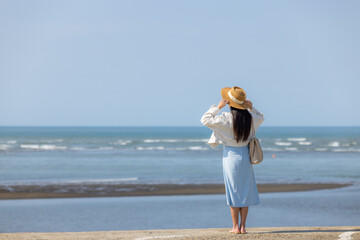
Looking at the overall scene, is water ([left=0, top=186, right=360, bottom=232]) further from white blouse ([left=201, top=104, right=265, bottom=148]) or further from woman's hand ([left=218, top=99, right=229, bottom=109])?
woman's hand ([left=218, top=99, right=229, bottom=109])

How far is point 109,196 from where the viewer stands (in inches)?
498

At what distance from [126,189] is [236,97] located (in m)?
8.83

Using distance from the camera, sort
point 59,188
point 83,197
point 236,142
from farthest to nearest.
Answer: point 59,188 < point 83,197 < point 236,142

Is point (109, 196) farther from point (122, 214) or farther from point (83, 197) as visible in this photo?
point (122, 214)

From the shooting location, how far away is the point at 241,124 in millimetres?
5664

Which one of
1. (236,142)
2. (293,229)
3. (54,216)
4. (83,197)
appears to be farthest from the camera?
(83,197)

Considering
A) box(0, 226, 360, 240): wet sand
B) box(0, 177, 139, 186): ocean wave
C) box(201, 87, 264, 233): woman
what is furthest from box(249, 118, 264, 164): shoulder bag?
box(0, 177, 139, 186): ocean wave

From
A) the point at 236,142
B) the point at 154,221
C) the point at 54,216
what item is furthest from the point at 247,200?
the point at 54,216

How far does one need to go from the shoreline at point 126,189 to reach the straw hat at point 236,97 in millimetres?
7455

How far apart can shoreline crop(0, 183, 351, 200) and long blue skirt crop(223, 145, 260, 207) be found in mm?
7268

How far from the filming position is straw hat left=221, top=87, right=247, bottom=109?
5652 mm

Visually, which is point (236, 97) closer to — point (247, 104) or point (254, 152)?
point (247, 104)

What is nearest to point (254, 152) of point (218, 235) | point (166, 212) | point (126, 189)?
point (218, 235)

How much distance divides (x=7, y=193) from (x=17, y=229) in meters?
5.09
